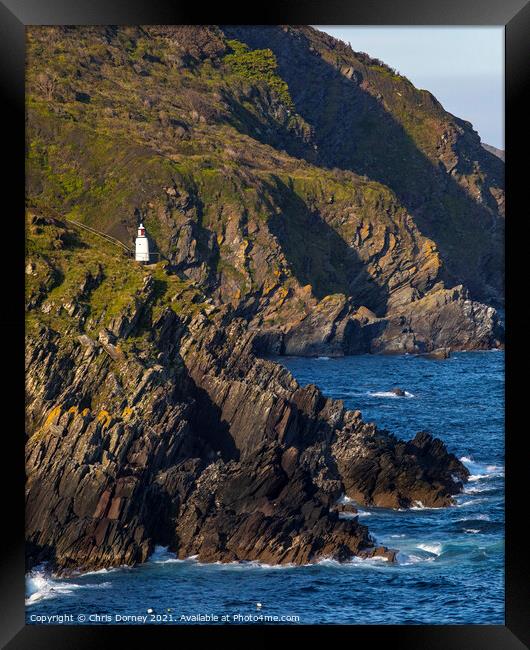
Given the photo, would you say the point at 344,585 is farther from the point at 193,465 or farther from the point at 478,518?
the point at 478,518

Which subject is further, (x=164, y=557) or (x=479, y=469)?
(x=479, y=469)

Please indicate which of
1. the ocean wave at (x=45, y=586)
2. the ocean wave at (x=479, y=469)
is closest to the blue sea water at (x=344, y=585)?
the ocean wave at (x=45, y=586)

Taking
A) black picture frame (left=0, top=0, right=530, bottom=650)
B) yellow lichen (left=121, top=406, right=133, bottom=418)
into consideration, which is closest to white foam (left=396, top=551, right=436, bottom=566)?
yellow lichen (left=121, top=406, right=133, bottom=418)

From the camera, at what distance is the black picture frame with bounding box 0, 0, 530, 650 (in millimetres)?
30109

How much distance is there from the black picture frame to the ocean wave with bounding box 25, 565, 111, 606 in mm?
12064

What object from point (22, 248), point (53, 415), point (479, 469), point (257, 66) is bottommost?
point (479, 469)

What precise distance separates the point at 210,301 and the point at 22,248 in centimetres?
5484

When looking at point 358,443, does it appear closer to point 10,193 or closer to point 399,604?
point 399,604

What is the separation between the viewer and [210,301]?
8556 centimetres

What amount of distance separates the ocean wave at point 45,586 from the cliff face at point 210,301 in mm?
855

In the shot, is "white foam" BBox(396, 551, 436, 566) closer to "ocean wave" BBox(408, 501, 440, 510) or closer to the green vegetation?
"ocean wave" BBox(408, 501, 440, 510)

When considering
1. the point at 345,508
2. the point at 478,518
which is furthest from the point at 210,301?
the point at 345,508

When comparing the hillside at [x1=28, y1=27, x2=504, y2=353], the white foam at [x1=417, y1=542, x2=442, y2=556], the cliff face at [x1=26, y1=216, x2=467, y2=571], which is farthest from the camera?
the hillside at [x1=28, y1=27, x2=504, y2=353]

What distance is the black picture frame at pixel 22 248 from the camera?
30.1m
